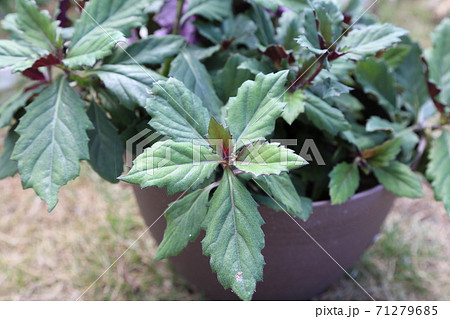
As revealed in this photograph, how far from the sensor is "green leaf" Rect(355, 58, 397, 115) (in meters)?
0.95

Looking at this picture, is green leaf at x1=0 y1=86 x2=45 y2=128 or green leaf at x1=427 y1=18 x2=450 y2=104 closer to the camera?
green leaf at x1=0 y1=86 x2=45 y2=128

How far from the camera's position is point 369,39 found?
78 centimetres

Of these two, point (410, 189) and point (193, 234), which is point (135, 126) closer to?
point (193, 234)

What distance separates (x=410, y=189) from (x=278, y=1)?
421mm

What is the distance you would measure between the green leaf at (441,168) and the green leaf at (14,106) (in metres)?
0.77

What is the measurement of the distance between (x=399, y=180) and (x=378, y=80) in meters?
0.23

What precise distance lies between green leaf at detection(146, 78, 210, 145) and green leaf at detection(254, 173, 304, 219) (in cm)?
11

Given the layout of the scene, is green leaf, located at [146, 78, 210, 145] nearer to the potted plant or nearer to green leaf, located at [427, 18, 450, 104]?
the potted plant

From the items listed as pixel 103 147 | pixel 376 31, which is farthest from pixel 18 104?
pixel 376 31

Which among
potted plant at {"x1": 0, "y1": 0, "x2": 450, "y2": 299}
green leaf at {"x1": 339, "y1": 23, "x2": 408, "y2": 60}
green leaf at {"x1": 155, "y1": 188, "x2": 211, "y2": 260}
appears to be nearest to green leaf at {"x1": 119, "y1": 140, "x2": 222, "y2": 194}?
potted plant at {"x1": 0, "y1": 0, "x2": 450, "y2": 299}

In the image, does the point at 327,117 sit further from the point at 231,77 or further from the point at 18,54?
the point at 18,54

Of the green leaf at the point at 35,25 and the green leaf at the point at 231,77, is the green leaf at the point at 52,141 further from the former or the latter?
the green leaf at the point at 231,77

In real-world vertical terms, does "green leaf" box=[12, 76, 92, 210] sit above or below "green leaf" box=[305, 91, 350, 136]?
below

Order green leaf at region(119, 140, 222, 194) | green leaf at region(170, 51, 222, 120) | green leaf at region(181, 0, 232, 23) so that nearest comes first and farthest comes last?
green leaf at region(119, 140, 222, 194), green leaf at region(170, 51, 222, 120), green leaf at region(181, 0, 232, 23)
